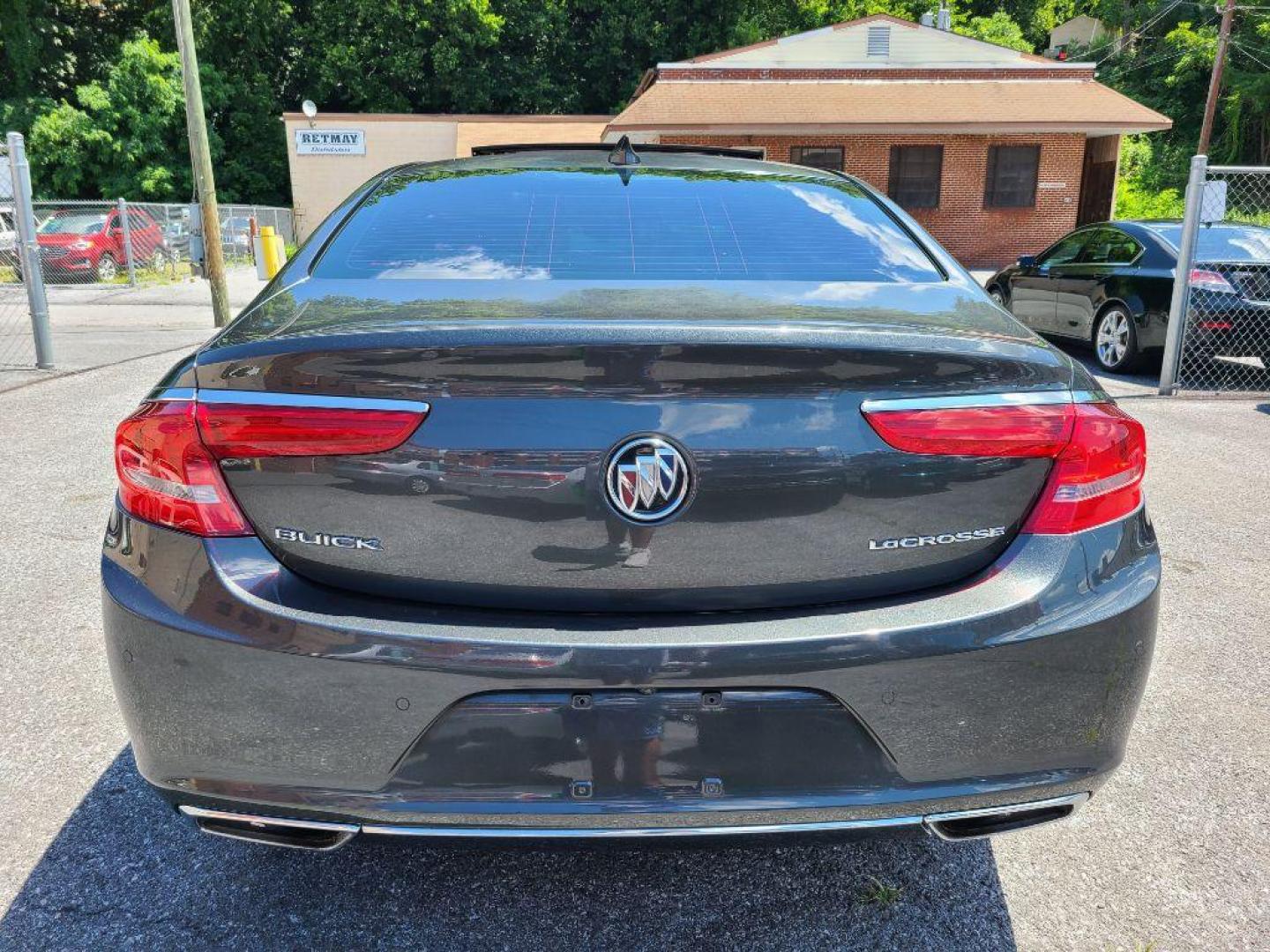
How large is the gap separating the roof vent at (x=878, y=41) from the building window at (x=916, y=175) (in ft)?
11.7

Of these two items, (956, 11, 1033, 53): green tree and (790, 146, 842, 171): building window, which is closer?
(790, 146, 842, 171): building window

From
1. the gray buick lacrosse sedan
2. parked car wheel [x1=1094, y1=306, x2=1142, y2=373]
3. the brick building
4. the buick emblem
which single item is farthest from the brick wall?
the buick emblem

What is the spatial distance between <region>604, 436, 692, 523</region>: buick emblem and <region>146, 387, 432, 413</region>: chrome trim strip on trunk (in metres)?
0.35

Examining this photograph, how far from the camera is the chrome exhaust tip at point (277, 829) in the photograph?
178 centimetres

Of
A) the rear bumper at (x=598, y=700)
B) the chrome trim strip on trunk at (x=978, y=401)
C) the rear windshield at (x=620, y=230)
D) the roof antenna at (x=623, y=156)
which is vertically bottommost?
the rear bumper at (x=598, y=700)

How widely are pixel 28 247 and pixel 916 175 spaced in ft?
69.4

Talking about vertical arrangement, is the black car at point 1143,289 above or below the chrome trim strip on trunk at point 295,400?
below

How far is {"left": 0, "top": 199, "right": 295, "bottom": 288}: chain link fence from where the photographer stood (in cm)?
1873

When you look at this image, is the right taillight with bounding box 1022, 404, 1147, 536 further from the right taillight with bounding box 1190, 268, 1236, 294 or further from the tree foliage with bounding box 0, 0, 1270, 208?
the tree foliage with bounding box 0, 0, 1270, 208

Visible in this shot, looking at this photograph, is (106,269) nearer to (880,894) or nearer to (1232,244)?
(1232,244)

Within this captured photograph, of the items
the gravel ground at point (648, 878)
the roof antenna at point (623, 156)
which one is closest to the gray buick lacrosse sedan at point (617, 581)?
the gravel ground at point (648, 878)

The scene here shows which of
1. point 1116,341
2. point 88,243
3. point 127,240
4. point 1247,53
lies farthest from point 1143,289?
point 1247,53

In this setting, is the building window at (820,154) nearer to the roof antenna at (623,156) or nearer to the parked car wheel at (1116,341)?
the parked car wheel at (1116,341)

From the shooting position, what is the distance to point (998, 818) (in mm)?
1858
